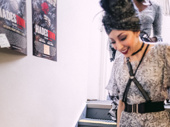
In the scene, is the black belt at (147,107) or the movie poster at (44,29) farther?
the movie poster at (44,29)

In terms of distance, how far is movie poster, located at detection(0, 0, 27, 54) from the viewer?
77cm

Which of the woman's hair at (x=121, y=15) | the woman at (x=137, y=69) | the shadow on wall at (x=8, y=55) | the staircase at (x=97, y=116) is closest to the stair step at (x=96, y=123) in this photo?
the staircase at (x=97, y=116)

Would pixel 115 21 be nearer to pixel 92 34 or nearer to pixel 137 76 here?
pixel 137 76

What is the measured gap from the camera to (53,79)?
134 cm

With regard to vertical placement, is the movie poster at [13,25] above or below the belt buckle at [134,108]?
above

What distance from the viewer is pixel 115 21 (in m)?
0.62

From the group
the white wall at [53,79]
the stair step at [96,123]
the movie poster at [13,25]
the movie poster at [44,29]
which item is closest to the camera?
the movie poster at [13,25]

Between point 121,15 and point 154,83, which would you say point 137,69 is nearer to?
point 154,83

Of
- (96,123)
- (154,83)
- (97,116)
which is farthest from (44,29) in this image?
(97,116)

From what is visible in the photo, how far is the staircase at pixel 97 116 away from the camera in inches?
63.8

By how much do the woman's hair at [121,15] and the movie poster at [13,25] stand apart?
459 mm

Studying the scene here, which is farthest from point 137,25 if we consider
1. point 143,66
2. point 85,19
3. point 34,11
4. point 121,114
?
point 85,19

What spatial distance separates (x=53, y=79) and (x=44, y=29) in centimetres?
39

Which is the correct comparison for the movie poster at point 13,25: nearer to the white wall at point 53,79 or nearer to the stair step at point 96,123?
the white wall at point 53,79
